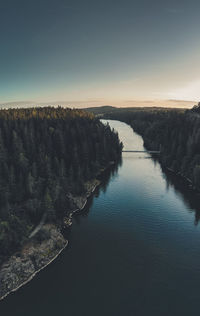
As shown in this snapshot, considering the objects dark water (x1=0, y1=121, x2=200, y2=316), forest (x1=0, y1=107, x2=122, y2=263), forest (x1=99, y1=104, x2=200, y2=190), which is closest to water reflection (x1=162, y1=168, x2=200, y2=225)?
dark water (x1=0, y1=121, x2=200, y2=316)

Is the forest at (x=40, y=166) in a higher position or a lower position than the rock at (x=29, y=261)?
higher

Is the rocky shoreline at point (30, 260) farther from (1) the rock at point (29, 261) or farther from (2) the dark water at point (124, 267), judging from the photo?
(2) the dark water at point (124, 267)

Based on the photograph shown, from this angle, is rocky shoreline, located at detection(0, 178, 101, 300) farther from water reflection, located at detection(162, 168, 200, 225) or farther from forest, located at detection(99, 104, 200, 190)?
forest, located at detection(99, 104, 200, 190)

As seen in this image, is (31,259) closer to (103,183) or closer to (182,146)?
(103,183)

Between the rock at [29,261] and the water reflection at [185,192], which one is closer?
the rock at [29,261]

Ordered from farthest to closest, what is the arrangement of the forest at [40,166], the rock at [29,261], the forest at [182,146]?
the forest at [182,146], the forest at [40,166], the rock at [29,261]

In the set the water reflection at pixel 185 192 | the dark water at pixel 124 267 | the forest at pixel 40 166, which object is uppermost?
the forest at pixel 40 166

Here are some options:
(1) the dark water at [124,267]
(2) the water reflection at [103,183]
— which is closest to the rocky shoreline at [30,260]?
(1) the dark water at [124,267]
